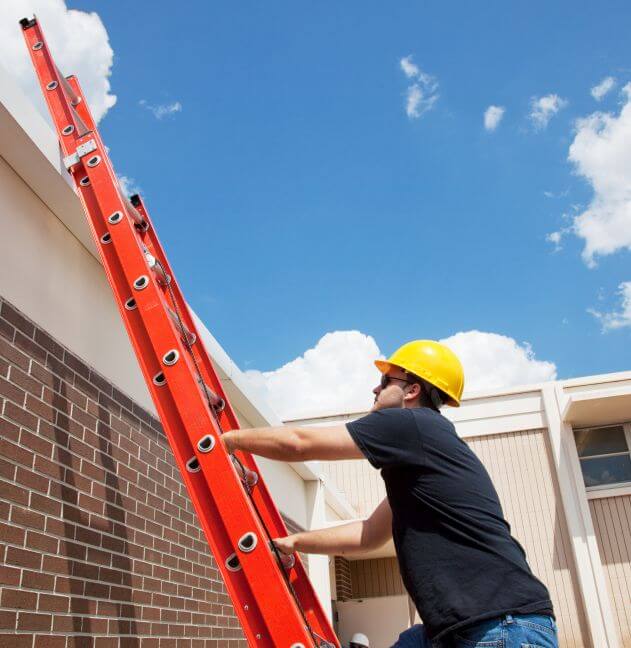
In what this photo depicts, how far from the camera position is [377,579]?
1725 centimetres

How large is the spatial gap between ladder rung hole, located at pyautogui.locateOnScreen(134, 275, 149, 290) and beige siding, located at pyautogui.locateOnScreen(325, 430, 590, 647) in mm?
14619

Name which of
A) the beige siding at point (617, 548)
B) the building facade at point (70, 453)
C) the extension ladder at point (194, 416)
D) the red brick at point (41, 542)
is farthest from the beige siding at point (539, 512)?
the red brick at point (41, 542)

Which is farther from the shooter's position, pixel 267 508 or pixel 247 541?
pixel 267 508

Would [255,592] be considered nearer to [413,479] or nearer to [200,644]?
[413,479]

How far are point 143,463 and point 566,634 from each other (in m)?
13.7

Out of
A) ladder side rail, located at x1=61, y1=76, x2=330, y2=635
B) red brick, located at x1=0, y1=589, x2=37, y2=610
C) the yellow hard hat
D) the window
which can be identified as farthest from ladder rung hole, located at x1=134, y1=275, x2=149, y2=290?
the window

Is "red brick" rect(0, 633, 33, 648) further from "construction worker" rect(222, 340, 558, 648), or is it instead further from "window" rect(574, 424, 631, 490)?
"window" rect(574, 424, 631, 490)

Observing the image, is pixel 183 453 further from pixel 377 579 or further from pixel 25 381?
pixel 377 579

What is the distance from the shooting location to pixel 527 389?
1772 centimetres

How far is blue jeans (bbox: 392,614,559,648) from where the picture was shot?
231 centimetres

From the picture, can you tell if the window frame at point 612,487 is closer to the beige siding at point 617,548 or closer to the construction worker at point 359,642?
the beige siding at point 617,548

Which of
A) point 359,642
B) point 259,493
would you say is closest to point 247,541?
point 259,493

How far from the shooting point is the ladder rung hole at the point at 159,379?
3.28 meters

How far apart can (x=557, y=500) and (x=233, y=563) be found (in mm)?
15486
